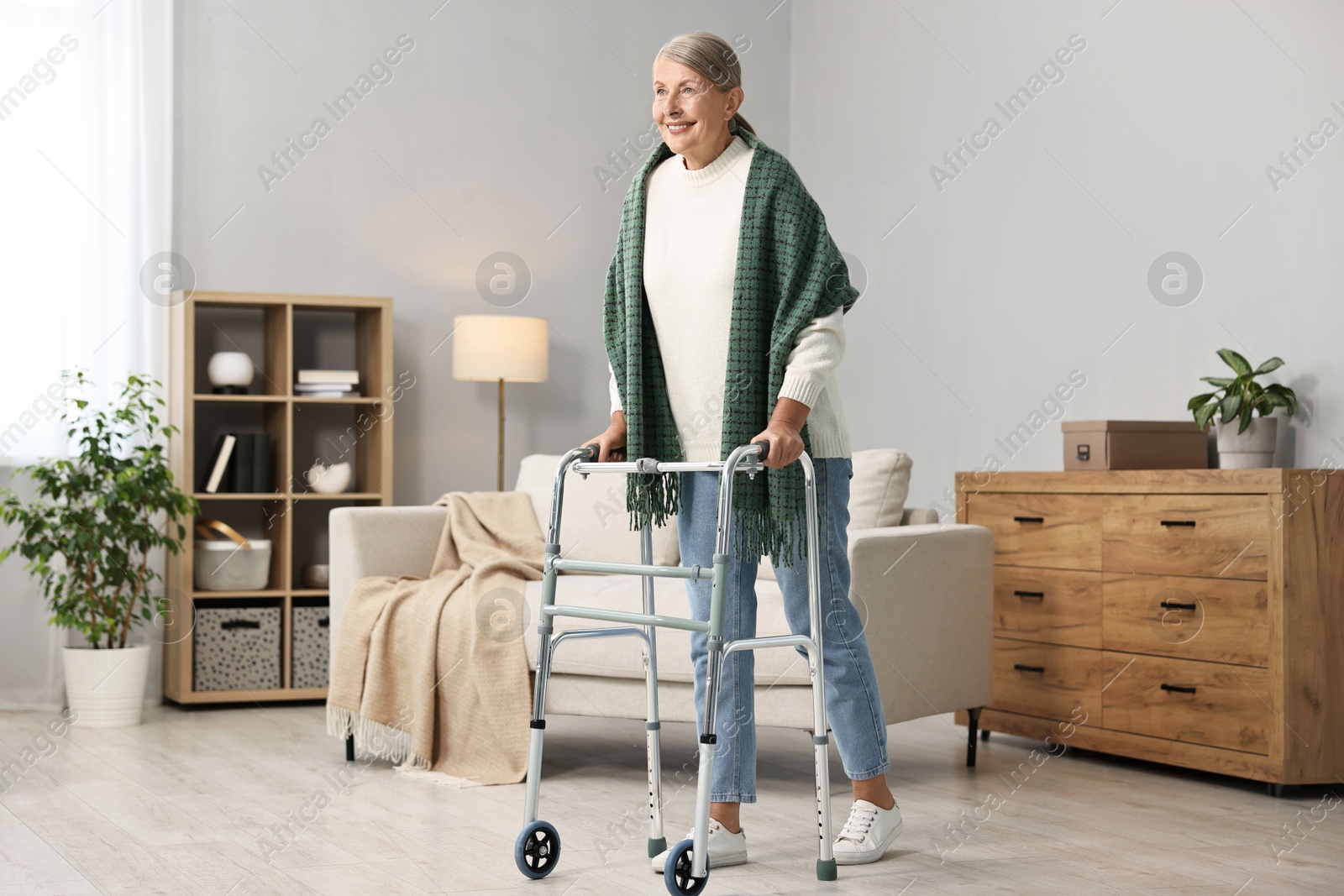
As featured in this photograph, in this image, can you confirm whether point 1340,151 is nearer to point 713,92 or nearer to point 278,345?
point 713,92

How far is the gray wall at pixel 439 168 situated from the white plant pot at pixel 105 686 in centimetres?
124

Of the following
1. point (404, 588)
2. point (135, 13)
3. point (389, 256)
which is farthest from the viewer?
point (389, 256)

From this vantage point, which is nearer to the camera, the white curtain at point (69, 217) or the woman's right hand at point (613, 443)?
the woman's right hand at point (613, 443)

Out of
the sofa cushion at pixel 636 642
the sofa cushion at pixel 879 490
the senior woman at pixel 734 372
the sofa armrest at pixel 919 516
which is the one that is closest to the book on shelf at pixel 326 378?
the sofa cushion at pixel 636 642

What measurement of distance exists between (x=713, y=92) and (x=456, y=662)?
1683 millimetres

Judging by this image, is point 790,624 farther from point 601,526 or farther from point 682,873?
point 601,526

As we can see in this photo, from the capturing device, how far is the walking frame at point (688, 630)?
6.30 ft

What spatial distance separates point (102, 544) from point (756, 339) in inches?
109

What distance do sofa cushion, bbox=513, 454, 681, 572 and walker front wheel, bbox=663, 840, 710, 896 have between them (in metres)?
1.80

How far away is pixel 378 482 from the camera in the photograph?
4.69 m

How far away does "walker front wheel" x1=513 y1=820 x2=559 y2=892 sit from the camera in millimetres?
2219

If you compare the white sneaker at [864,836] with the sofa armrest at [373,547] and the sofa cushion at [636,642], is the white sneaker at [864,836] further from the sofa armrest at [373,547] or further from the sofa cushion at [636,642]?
the sofa armrest at [373,547]

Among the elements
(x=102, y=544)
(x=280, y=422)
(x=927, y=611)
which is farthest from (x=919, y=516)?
(x=102, y=544)

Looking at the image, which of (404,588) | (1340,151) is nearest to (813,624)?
(404,588)
